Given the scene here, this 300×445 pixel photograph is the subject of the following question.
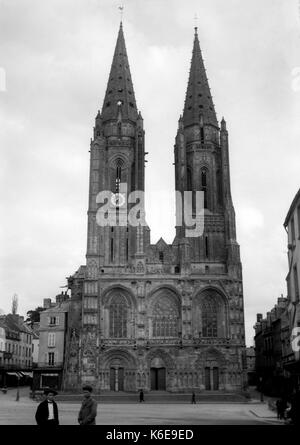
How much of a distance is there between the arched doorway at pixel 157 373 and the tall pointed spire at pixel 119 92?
31.9 m

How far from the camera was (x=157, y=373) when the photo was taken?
193 ft

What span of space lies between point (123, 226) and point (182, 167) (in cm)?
1085

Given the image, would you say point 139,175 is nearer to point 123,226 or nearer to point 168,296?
point 123,226

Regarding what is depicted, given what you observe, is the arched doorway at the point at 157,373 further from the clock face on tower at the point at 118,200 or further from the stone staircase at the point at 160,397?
the clock face on tower at the point at 118,200

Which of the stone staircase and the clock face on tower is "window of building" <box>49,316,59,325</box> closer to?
the stone staircase

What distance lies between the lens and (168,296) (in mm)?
61125

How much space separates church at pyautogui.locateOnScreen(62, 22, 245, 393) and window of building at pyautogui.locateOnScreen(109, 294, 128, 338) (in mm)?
116

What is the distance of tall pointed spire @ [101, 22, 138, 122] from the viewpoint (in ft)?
229

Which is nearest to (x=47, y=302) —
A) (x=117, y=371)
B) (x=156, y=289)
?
(x=117, y=371)

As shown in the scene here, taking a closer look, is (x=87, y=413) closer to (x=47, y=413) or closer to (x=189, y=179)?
(x=47, y=413)

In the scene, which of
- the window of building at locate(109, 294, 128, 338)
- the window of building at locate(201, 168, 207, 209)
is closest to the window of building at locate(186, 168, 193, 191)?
the window of building at locate(201, 168, 207, 209)

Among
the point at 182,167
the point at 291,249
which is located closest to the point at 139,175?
the point at 182,167

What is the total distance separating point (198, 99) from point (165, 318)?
98.9ft

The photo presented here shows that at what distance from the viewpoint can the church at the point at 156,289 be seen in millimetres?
58188
